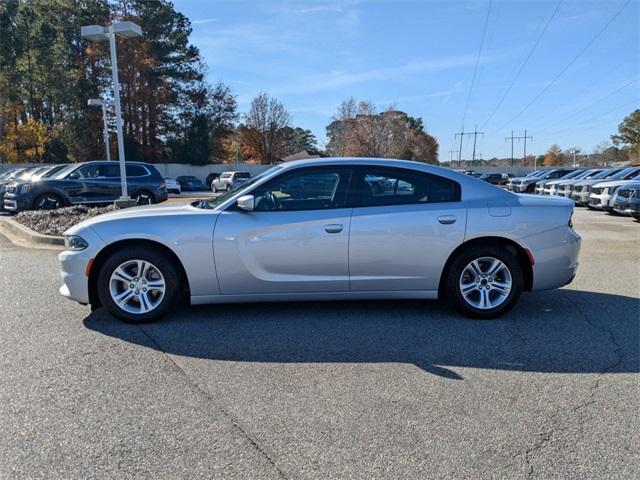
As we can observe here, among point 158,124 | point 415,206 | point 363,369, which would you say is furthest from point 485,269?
point 158,124

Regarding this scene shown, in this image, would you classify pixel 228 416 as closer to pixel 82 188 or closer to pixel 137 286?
pixel 137 286

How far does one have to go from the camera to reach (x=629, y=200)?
1364 cm

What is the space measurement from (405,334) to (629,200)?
41.4ft

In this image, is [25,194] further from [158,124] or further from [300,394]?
[158,124]

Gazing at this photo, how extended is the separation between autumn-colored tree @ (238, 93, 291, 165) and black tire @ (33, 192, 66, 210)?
50.1 m

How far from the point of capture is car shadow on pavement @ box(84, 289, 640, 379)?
3789 mm

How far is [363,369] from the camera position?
11.8ft

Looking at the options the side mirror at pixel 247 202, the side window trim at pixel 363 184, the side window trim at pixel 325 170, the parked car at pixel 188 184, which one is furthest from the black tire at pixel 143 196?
the parked car at pixel 188 184

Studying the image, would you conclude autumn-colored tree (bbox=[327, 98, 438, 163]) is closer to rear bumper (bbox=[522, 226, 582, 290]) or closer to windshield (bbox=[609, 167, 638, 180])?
windshield (bbox=[609, 167, 638, 180])

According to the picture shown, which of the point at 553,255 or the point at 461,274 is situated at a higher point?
the point at 553,255

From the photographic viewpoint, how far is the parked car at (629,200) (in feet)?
44.0

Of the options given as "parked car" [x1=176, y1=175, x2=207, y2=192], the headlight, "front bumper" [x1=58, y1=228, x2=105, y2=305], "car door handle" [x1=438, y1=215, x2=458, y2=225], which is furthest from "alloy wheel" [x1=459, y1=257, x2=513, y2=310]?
"parked car" [x1=176, y1=175, x2=207, y2=192]

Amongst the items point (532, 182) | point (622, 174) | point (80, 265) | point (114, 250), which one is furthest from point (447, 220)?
point (532, 182)

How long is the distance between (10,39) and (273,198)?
5204 cm
